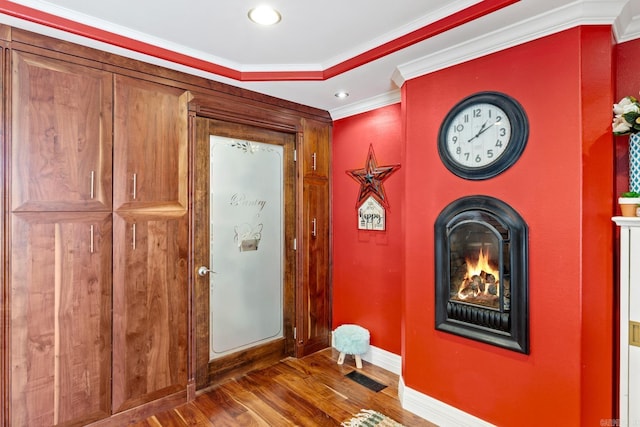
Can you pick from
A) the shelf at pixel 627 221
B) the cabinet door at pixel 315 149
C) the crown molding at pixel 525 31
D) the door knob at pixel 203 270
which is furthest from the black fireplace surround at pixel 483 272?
the door knob at pixel 203 270

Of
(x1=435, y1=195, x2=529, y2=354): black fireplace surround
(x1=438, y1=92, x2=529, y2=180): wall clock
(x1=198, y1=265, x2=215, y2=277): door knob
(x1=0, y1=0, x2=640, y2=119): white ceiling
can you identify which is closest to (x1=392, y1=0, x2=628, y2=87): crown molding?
(x1=0, y1=0, x2=640, y2=119): white ceiling

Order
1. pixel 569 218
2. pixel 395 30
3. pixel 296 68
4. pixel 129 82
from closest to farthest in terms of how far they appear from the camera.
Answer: pixel 569 218 → pixel 395 30 → pixel 129 82 → pixel 296 68

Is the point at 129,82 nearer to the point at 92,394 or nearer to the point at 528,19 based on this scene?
the point at 92,394

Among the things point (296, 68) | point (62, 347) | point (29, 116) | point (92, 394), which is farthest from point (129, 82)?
point (92, 394)

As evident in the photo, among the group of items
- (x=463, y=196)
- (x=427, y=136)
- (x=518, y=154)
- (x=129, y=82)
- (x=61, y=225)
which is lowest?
(x=61, y=225)

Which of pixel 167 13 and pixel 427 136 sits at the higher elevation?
pixel 167 13

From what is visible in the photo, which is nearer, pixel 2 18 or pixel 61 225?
pixel 2 18

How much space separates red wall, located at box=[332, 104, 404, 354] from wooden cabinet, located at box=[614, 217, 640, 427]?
4.69 ft

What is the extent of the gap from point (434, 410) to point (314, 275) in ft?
5.29

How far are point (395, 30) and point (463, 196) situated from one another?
117 centimetres

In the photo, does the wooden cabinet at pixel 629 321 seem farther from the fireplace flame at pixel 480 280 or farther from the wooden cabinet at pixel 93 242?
the wooden cabinet at pixel 93 242

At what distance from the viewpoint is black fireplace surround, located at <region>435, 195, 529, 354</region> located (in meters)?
1.96

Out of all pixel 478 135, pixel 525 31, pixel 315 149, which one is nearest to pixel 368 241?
pixel 315 149

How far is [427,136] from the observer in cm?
242
